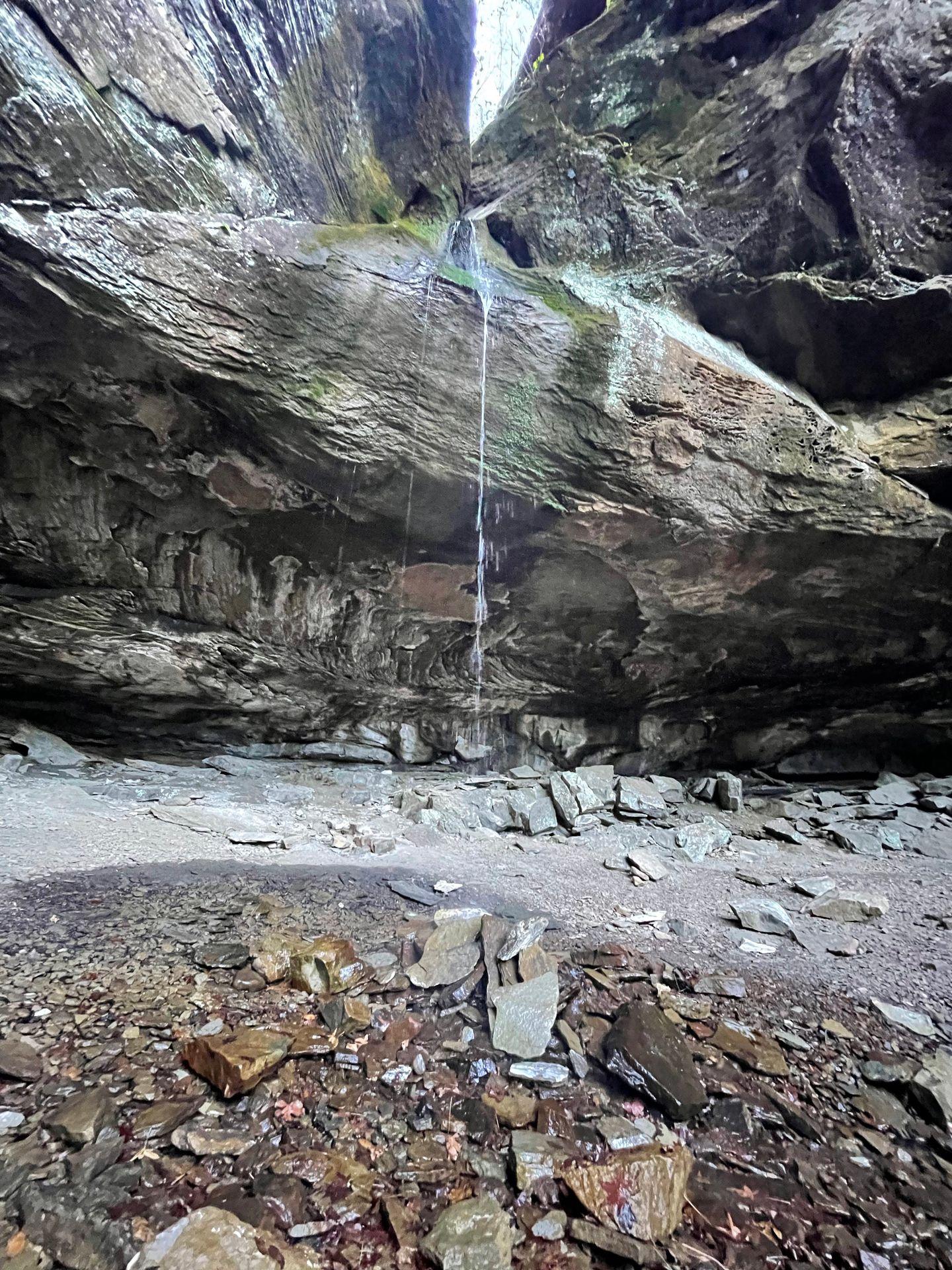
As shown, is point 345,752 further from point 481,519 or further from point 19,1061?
point 19,1061

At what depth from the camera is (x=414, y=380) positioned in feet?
18.2

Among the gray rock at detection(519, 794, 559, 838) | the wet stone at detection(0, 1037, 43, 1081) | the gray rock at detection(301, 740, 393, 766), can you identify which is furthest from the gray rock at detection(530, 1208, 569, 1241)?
the gray rock at detection(301, 740, 393, 766)

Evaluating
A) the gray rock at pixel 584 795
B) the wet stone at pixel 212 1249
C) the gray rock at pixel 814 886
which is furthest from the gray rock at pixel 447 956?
the gray rock at pixel 584 795

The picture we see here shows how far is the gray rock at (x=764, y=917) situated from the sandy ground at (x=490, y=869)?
95 mm

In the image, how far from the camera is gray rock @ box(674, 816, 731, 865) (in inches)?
241

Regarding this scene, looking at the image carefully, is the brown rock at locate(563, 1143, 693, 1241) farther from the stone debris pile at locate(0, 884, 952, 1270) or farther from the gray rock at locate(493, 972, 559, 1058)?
the gray rock at locate(493, 972, 559, 1058)

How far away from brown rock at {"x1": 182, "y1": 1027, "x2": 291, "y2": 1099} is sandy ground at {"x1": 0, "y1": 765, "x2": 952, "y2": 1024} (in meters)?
1.70

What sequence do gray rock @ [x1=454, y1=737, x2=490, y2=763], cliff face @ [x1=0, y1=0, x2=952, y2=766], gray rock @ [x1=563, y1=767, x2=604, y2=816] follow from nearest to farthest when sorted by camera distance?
cliff face @ [x1=0, y1=0, x2=952, y2=766] < gray rock @ [x1=563, y1=767, x2=604, y2=816] < gray rock @ [x1=454, y1=737, x2=490, y2=763]

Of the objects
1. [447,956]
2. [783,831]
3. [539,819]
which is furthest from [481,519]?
[783,831]

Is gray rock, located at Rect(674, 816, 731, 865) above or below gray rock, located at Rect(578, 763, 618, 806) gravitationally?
below

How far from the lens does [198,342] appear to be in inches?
185

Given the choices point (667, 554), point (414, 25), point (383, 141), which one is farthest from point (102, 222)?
point (667, 554)

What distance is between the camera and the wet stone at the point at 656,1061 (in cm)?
221

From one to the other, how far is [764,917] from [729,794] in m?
4.73
